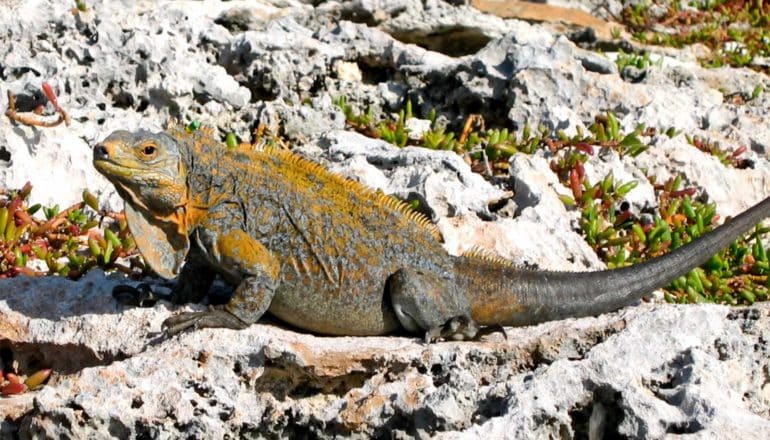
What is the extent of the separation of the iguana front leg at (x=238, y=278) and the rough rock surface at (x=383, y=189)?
0.09m

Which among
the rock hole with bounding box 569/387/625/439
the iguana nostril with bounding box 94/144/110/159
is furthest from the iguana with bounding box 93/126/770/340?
the rock hole with bounding box 569/387/625/439

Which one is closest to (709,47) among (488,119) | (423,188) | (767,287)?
(488,119)

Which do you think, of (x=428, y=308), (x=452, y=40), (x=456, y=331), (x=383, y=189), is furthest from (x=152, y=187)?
(x=452, y=40)

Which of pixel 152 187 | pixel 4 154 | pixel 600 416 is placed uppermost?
pixel 152 187

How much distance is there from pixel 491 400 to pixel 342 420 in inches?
24.5

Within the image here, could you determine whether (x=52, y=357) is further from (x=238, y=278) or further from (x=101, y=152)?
(x=101, y=152)

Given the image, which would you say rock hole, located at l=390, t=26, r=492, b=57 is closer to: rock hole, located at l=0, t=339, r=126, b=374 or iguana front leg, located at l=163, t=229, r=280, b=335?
iguana front leg, located at l=163, t=229, r=280, b=335

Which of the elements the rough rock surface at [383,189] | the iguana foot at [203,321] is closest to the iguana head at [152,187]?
the iguana foot at [203,321]

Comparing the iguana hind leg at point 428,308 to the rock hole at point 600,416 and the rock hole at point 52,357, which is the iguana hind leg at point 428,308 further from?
the rock hole at point 52,357

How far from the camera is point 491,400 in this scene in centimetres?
432

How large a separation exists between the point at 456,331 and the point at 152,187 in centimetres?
156

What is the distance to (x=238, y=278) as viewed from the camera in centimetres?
489

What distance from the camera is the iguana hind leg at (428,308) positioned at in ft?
16.2

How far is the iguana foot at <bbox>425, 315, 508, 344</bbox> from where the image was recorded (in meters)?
4.93
